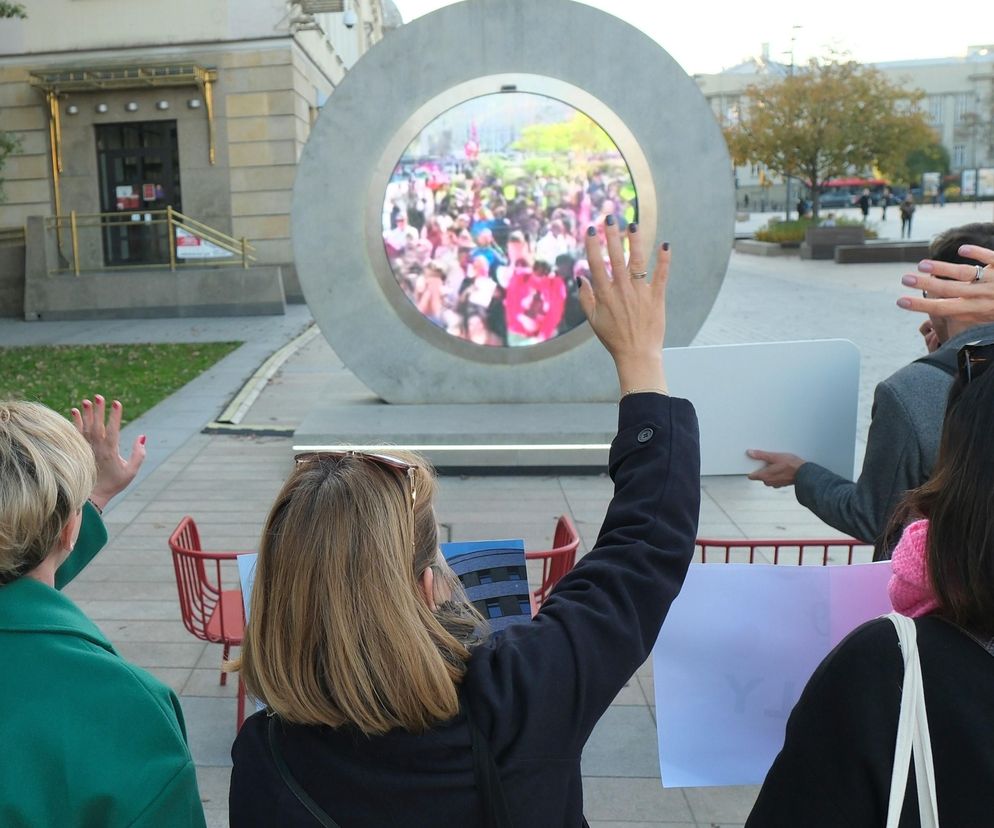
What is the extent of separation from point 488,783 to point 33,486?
37.7 inches

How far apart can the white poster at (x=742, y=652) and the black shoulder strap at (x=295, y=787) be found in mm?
1113

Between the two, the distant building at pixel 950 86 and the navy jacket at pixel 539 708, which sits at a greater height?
the distant building at pixel 950 86

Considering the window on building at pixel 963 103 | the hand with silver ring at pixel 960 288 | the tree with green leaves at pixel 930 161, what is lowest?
the hand with silver ring at pixel 960 288

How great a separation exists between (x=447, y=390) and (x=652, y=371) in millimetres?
7274

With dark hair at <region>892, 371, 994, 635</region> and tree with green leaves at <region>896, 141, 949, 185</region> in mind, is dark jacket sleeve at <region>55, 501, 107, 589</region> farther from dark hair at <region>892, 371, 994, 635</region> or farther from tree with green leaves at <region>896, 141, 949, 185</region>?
tree with green leaves at <region>896, 141, 949, 185</region>

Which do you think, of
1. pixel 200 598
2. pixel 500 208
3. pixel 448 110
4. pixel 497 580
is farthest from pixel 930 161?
pixel 497 580

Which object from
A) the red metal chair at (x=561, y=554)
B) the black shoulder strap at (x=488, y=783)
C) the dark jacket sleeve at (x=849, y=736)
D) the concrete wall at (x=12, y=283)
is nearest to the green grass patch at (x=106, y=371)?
the concrete wall at (x=12, y=283)

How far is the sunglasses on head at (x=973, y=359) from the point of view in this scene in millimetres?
1791

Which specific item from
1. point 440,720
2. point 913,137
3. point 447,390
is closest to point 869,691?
point 440,720

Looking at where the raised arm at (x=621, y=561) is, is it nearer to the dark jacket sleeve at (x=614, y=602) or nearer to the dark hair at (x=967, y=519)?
the dark jacket sleeve at (x=614, y=602)

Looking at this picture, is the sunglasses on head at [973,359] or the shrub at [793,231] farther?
the shrub at [793,231]

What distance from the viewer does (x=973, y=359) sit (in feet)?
5.92

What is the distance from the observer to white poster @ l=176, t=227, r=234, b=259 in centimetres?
1930

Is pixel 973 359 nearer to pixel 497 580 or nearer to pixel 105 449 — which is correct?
pixel 497 580
